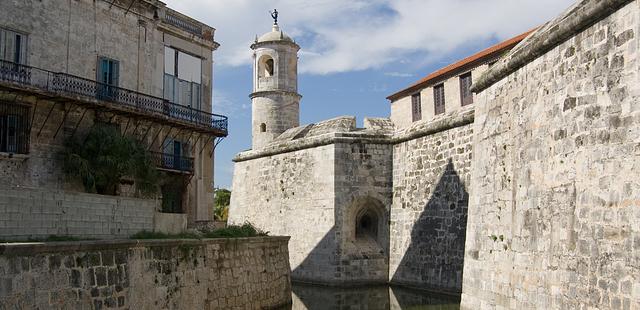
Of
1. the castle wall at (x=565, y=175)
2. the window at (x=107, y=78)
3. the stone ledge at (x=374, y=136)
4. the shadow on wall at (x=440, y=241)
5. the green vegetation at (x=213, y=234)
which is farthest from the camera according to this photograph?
the stone ledge at (x=374, y=136)

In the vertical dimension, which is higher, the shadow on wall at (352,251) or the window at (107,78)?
the window at (107,78)

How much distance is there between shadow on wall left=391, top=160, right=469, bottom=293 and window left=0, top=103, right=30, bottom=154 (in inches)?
405

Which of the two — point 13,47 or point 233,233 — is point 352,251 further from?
point 13,47

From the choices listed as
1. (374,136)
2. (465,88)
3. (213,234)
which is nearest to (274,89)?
(374,136)

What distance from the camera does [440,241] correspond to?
16.4m

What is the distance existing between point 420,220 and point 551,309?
940 centimetres

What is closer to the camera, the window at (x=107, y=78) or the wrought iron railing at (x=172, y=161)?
the window at (x=107, y=78)

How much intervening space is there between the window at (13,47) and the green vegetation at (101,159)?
2.15 metres

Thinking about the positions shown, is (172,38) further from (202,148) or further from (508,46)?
(508,46)

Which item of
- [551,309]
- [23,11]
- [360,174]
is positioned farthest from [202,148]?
→ [551,309]

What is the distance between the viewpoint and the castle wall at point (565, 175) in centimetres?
661

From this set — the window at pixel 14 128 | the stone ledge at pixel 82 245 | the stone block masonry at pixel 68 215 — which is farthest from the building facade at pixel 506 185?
the window at pixel 14 128

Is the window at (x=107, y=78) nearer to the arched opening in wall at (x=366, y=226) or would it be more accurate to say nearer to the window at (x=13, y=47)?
the window at (x=13, y=47)

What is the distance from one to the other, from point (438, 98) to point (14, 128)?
13.8m
